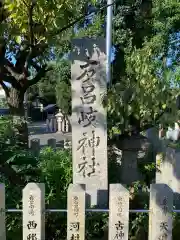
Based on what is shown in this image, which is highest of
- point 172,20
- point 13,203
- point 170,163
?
point 172,20

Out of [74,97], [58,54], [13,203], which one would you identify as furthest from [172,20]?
[13,203]

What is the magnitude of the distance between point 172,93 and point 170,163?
0.93 metres

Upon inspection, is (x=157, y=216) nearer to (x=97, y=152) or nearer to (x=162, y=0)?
(x=97, y=152)

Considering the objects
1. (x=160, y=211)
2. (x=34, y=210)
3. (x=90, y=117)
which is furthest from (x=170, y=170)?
(x=34, y=210)

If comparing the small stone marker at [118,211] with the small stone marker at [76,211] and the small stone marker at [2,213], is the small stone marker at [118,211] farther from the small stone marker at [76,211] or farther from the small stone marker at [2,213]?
the small stone marker at [2,213]

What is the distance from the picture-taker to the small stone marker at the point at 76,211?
261 cm

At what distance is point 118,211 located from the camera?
2611 mm

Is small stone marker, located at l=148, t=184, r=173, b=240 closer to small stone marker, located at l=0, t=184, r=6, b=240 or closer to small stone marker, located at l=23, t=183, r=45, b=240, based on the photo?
small stone marker, located at l=23, t=183, r=45, b=240

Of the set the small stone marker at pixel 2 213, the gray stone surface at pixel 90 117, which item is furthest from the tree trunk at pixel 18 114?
the small stone marker at pixel 2 213

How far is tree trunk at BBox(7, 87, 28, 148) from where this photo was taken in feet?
24.1

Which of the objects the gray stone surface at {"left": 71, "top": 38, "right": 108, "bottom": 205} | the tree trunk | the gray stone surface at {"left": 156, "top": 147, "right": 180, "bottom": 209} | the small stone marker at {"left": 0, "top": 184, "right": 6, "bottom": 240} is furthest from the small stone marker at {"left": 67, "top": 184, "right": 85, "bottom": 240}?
the tree trunk

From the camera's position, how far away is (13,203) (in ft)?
11.8

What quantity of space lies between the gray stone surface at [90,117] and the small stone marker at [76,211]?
1.17 meters

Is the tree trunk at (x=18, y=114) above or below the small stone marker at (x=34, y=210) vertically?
above
